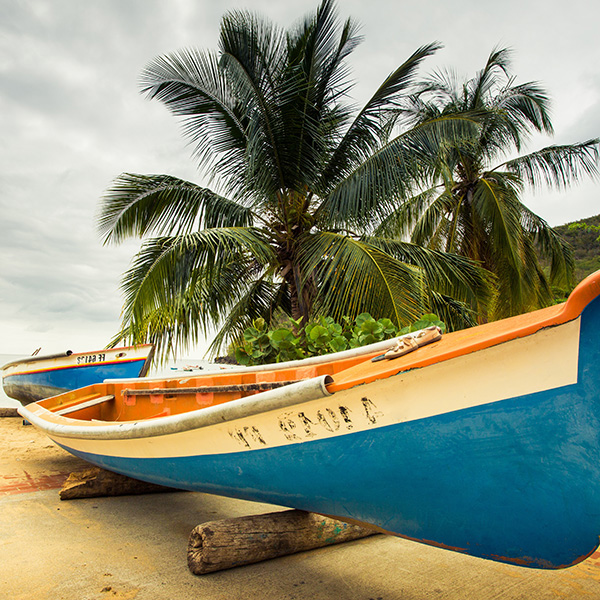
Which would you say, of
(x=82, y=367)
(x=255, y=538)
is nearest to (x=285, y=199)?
(x=82, y=367)

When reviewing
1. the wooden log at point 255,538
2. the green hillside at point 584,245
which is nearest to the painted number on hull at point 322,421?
the wooden log at point 255,538

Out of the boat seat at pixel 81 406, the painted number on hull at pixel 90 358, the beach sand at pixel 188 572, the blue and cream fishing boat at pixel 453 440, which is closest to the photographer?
the blue and cream fishing boat at pixel 453 440

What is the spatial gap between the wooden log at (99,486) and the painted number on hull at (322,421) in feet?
6.61

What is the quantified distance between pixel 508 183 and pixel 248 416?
1147cm

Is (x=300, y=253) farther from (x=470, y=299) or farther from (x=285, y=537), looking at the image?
(x=285, y=537)

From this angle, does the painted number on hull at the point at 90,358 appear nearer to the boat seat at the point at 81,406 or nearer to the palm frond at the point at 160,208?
the palm frond at the point at 160,208

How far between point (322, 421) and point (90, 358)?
729cm

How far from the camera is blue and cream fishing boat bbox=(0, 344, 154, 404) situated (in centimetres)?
734

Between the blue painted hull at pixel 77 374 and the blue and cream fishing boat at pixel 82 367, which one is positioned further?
the blue painted hull at pixel 77 374

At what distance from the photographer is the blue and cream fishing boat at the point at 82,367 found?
7343 mm

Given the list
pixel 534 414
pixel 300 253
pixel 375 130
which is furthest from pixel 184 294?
pixel 534 414

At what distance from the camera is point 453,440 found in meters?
1.29

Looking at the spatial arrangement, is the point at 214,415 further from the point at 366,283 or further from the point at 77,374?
the point at 77,374

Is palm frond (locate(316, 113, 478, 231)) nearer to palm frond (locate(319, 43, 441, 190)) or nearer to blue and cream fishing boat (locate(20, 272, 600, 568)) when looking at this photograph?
palm frond (locate(319, 43, 441, 190))
